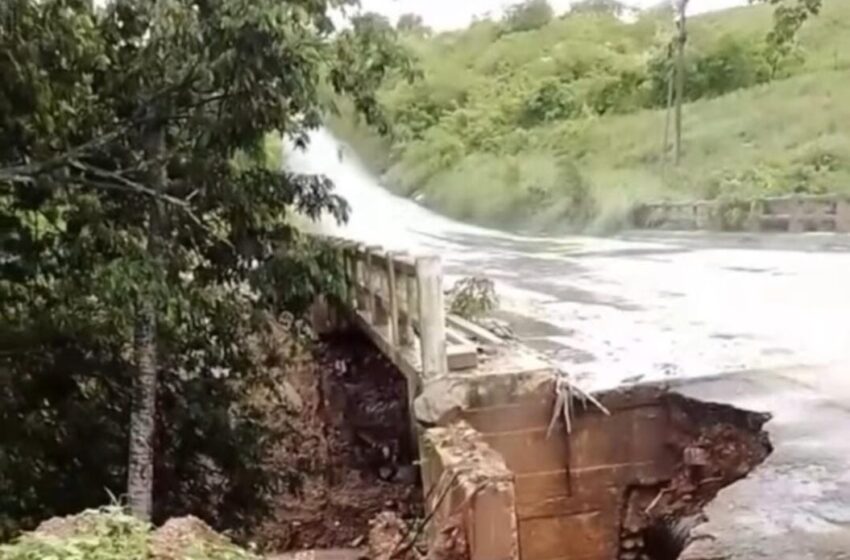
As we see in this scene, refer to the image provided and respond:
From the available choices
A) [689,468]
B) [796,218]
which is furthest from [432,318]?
[796,218]

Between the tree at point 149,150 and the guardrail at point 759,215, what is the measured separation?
15055mm

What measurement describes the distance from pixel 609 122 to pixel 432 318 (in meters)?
37.0

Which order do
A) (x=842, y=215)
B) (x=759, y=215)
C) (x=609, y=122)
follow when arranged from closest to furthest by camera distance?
(x=842, y=215)
(x=759, y=215)
(x=609, y=122)

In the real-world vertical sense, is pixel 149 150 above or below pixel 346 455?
above

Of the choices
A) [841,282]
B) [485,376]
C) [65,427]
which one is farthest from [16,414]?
[841,282]

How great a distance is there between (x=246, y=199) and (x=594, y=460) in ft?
12.1

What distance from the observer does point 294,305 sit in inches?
379

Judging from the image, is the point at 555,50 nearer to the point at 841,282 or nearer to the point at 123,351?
the point at 841,282

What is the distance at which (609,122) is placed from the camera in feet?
142

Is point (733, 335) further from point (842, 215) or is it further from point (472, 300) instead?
point (842, 215)

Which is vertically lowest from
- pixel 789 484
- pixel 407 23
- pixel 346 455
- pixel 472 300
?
pixel 346 455

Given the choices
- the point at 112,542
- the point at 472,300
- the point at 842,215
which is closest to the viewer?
the point at 112,542

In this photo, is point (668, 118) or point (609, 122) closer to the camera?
point (668, 118)

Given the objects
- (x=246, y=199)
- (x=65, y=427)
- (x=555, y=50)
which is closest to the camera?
(x=246, y=199)
